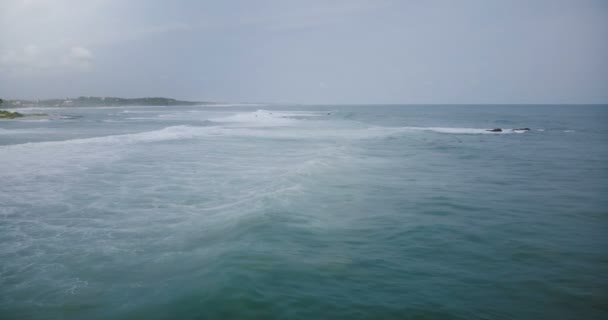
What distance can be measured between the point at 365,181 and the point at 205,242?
25.5 feet

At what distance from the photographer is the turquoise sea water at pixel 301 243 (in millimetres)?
5812

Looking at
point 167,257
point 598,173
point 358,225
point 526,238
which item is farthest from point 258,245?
point 598,173

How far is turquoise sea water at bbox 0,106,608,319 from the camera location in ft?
19.1

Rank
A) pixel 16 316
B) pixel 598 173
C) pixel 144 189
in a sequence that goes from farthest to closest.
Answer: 1. pixel 598 173
2. pixel 144 189
3. pixel 16 316

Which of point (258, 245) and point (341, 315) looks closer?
point (341, 315)

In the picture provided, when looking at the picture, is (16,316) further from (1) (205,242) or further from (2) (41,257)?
(1) (205,242)

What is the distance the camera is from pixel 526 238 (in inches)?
337

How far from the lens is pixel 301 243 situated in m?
8.20

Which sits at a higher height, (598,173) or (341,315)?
(598,173)

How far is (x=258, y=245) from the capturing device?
8.07 meters

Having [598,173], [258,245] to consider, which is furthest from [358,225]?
[598,173]

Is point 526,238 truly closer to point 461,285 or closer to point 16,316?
point 461,285

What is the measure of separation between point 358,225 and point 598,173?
580 inches

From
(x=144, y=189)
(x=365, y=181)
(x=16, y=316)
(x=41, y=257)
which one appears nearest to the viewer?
(x=16, y=316)
